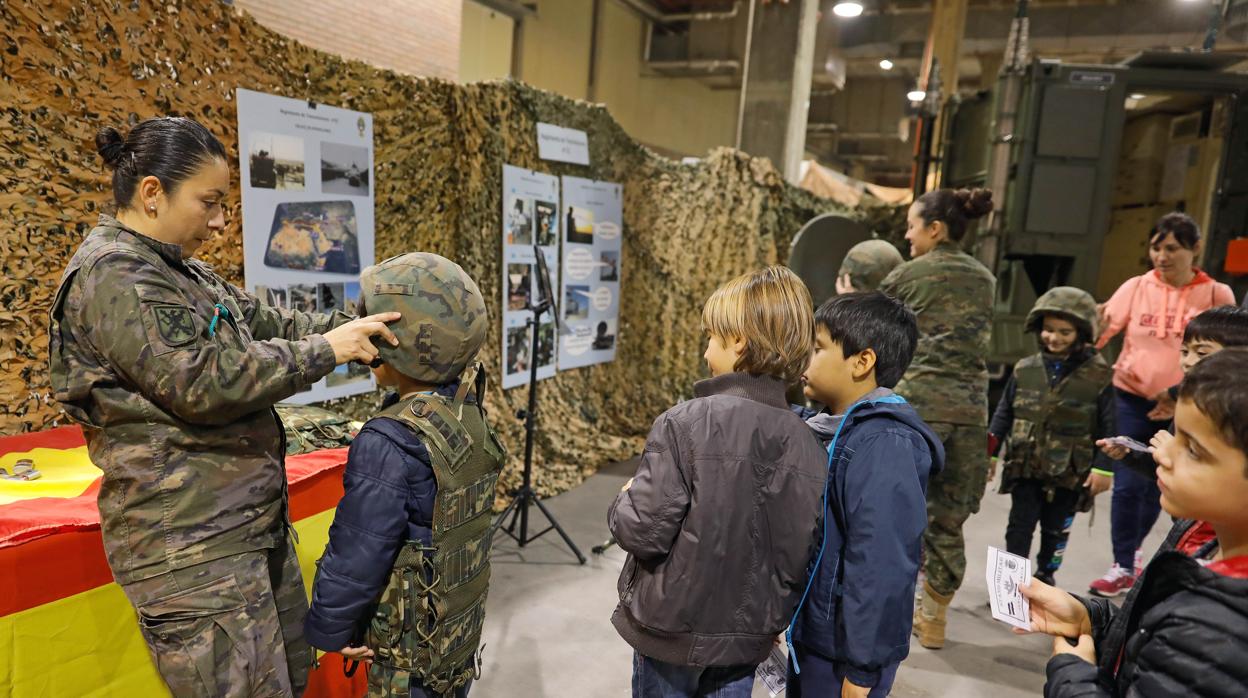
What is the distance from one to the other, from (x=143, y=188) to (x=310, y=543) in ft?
4.04

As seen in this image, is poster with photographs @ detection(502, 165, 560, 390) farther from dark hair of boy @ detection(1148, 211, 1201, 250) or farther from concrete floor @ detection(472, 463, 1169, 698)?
dark hair of boy @ detection(1148, 211, 1201, 250)

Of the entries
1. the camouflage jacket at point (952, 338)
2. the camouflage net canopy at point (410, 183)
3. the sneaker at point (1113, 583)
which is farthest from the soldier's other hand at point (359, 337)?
the sneaker at point (1113, 583)

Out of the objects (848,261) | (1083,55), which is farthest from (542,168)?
(1083,55)

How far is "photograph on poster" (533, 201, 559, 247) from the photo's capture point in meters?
4.68

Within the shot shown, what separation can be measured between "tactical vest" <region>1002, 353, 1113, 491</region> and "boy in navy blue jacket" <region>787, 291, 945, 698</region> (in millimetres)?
1731

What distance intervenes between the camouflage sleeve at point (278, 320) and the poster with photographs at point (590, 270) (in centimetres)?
329

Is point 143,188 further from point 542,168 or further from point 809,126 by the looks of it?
point 809,126

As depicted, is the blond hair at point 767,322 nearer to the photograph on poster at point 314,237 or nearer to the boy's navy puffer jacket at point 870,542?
the boy's navy puffer jacket at point 870,542

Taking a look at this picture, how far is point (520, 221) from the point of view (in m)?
4.48

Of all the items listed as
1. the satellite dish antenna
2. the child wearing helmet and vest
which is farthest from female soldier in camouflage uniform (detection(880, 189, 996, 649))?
the satellite dish antenna

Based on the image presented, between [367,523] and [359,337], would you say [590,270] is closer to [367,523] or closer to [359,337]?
[359,337]

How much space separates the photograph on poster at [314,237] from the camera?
309 cm

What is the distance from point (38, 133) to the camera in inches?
90.8

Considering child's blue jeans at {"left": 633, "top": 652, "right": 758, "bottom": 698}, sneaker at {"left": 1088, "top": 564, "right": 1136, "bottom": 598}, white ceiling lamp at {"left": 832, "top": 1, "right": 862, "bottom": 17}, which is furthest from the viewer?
white ceiling lamp at {"left": 832, "top": 1, "right": 862, "bottom": 17}
